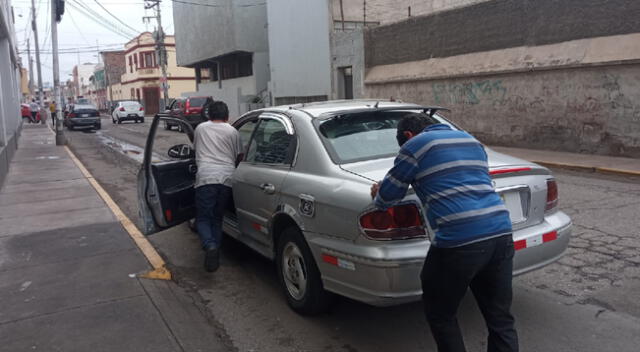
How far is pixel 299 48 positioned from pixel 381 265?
23.7 metres

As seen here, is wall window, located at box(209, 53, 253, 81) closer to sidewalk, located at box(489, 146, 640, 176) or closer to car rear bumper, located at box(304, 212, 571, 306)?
sidewalk, located at box(489, 146, 640, 176)

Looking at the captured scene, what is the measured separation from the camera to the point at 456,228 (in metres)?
2.68

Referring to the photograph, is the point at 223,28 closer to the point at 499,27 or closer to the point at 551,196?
the point at 499,27

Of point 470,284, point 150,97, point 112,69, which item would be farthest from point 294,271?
point 112,69

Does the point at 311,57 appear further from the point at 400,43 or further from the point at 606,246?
the point at 606,246

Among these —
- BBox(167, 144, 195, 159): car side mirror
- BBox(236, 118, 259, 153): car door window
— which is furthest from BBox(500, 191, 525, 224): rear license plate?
BBox(167, 144, 195, 159): car side mirror

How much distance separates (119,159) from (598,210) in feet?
42.3

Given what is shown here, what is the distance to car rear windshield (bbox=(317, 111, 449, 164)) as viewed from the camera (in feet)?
13.2

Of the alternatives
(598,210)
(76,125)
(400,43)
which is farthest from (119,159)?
(76,125)

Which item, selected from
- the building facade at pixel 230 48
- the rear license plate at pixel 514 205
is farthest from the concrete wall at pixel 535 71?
the building facade at pixel 230 48

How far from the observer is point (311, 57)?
2488 cm

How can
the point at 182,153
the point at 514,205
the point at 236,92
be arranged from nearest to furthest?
the point at 514,205
the point at 182,153
the point at 236,92

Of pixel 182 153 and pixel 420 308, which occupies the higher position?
pixel 182 153

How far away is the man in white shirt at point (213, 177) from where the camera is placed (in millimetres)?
5121
